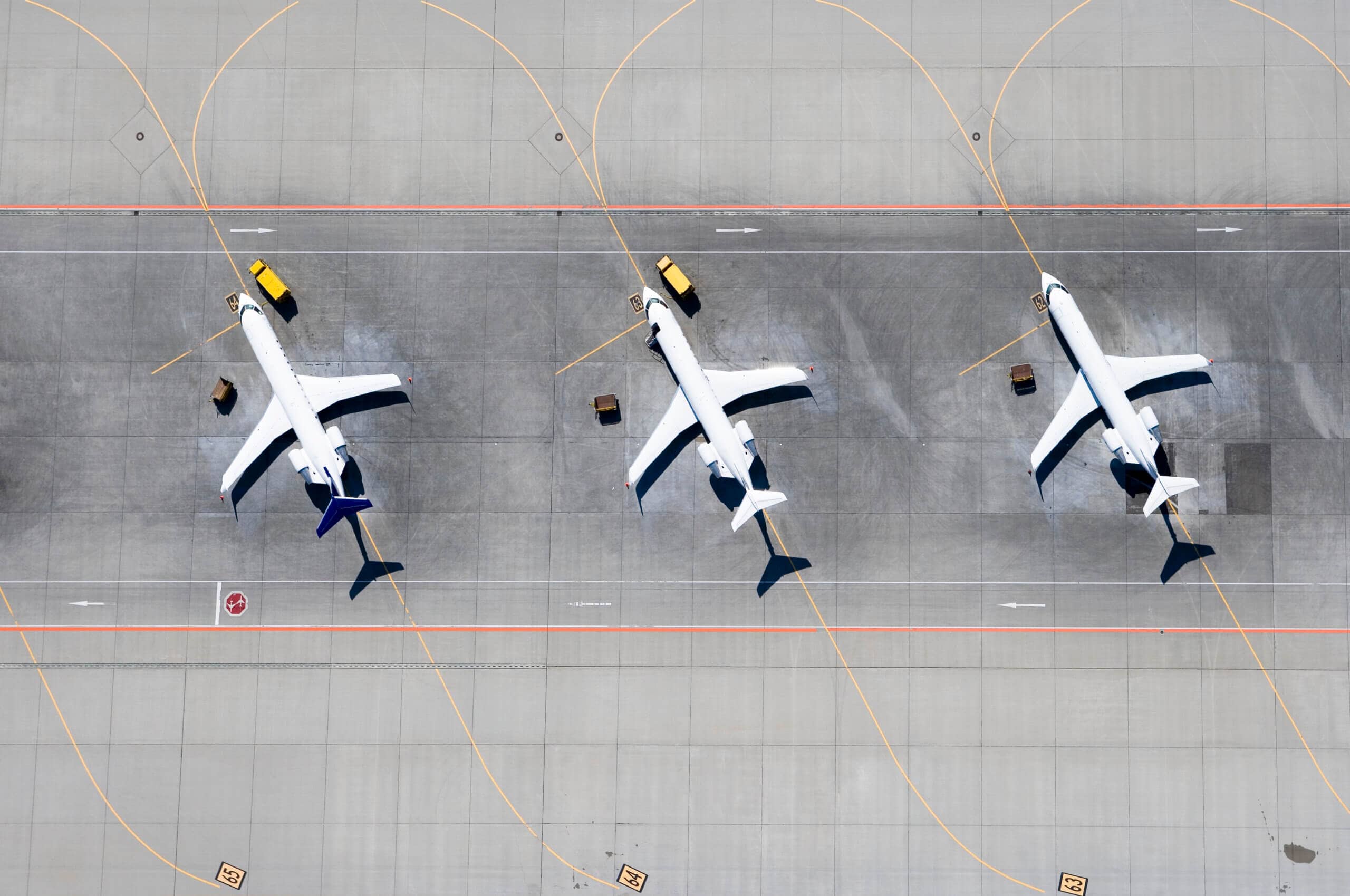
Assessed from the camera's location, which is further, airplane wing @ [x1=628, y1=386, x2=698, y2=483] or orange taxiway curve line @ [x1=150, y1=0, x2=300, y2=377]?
orange taxiway curve line @ [x1=150, y1=0, x2=300, y2=377]

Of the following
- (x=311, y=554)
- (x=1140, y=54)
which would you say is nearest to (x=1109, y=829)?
(x=1140, y=54)

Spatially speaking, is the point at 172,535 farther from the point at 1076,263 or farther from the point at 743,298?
the point at 1076,263

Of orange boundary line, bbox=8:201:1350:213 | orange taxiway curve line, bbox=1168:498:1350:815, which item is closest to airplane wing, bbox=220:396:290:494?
orange boundary line, bbox=8:201:1350:213

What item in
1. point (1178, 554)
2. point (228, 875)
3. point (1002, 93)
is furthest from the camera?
point (1002, 93)

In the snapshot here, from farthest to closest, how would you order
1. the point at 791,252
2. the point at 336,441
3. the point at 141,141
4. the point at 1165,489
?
the point at 141,141 → the point at 791,252 → the point at 336,441 → the point at 1165,489

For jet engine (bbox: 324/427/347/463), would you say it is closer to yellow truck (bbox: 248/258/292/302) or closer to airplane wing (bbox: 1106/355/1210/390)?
yellow truck (bbox: 248/258/292/302)

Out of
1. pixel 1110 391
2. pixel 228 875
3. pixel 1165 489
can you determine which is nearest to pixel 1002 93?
pixel 1110 391

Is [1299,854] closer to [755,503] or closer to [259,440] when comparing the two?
[755,503]

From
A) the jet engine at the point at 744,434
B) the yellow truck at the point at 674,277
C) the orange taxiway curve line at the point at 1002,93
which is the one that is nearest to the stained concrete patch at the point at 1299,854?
the jet engine at the point at 744,434
